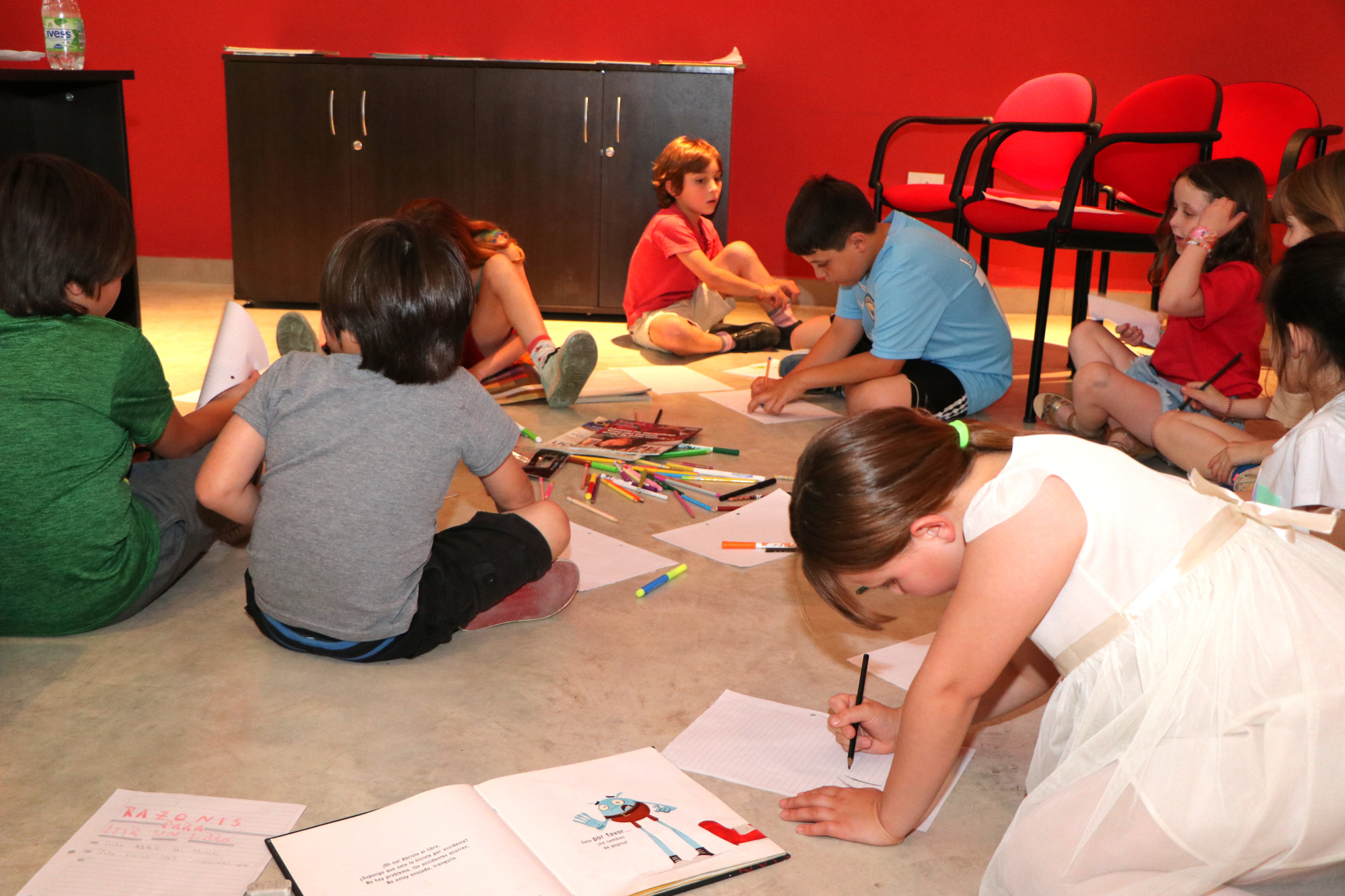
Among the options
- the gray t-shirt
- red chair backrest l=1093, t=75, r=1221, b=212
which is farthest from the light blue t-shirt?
the gray t-shirt

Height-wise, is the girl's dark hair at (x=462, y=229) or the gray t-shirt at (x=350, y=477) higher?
the girl's dark hair at (x=462, y=229)

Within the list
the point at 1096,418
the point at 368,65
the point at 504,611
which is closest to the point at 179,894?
the point at 504,611

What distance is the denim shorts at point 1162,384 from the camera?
8.35ft

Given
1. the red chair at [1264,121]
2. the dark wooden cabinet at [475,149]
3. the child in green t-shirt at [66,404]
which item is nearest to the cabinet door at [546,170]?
the dark wooden cabinet at [475,149]

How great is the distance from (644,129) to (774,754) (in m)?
3.31

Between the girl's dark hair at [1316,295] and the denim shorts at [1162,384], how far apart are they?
3.27 feet

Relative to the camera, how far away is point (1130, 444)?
2.64m

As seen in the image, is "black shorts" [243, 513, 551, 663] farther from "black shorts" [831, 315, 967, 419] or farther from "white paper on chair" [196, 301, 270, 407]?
"black shorts" [831, 315, 967, 419]

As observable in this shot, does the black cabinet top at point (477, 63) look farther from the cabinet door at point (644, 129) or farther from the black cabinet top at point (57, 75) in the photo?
the black cabinet top at point (57, 75)

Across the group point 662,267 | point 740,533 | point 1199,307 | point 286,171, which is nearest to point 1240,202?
point 1199,307

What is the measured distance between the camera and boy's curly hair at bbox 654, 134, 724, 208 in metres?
3.72

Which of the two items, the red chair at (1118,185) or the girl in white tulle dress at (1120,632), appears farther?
the red chair at (1118,185)

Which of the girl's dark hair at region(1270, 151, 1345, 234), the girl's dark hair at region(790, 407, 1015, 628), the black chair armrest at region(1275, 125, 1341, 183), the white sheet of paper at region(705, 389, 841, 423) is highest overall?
the black chair armrest at region(1275, 125, 1341, 183)

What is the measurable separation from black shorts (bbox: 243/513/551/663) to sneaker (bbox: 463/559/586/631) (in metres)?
0.04
